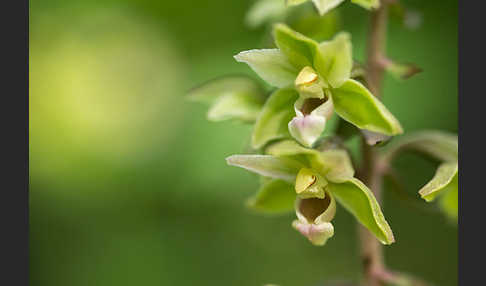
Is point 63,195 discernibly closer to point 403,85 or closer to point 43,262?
point 43,262

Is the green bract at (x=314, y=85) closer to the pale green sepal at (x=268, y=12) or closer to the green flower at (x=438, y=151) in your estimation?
the green flower at (x=438, y=151)

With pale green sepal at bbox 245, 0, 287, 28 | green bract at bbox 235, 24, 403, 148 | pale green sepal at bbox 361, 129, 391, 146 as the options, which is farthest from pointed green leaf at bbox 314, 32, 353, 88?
pale green sepal at bbox 245, 0, 287, 28

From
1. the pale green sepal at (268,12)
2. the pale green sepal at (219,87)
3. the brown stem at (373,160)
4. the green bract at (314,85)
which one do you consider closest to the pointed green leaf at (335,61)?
the green bract at (314,85)

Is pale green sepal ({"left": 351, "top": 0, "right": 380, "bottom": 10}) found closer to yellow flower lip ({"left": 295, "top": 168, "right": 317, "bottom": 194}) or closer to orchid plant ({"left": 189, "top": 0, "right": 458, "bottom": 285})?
orchid plant ({"left": 189, "top": 0, "right": 458, "bottom": 285})

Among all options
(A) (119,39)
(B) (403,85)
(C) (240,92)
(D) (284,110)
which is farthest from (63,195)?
(D) (284,110)

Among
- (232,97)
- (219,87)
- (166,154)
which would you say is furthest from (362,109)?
(166,154)

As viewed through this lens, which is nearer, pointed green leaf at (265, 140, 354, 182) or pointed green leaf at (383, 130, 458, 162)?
pointed green leaf at (265, 140, 354, 182)
